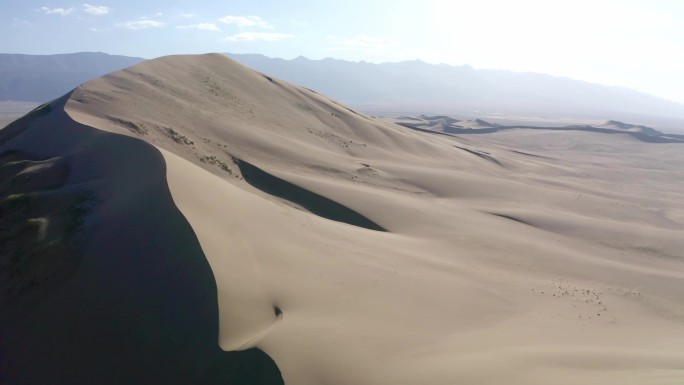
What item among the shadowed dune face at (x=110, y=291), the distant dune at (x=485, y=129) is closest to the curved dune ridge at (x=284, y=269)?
the shadowed dune face at (x=110, y=291)

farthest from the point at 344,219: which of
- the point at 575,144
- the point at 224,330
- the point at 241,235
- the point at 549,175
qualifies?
the point at 575,144

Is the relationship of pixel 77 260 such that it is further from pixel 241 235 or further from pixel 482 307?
pixel 482 307

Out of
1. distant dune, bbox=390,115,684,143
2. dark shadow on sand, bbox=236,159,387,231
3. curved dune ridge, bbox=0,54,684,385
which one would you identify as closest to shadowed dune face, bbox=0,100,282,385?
curved dune ridge, bbox=0,54,684,385

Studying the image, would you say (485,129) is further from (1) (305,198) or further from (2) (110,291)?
(2) (110,291)

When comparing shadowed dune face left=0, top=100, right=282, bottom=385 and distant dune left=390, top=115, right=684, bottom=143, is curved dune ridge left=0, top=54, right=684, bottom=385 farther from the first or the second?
distant dune left=390, top=115, right=684, bottom=143

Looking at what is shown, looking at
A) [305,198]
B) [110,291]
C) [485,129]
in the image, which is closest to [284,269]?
[110,291]

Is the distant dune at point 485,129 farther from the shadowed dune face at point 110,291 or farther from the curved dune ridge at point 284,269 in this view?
the shadowed dune face at point 110,291
